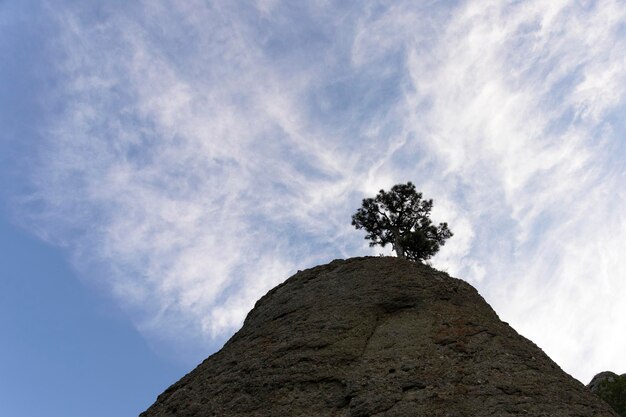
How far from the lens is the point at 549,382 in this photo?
1277cm

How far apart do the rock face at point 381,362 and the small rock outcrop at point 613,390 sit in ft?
54.5

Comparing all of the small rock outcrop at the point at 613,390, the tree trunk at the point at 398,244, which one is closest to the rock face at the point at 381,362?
the tree trunk at the point at 398,244

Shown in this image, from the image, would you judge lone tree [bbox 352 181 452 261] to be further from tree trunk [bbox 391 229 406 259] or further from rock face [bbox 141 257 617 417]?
rock face [bbox 141 257 617 417]

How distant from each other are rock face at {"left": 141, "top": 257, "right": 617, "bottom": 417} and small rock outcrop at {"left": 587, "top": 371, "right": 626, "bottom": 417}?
1663cm

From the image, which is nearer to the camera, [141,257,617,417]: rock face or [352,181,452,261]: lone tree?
[141,257,617,417]: rock face

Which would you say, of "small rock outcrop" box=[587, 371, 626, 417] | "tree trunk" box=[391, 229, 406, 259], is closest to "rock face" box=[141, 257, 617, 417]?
"tree trunk" box=[391, 229, 406, 259]

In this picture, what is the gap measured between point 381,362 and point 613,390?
23.0 meters

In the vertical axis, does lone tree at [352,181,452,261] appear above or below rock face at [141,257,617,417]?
above

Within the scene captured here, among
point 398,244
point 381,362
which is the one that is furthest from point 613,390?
point 381,362

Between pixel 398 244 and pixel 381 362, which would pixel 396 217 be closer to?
pixel 398 244

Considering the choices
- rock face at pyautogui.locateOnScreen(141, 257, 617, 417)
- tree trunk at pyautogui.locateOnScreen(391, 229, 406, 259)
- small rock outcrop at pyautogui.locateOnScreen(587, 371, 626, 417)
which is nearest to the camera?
rock face at pyautogui.locateOnScreen(141, 257, 617, 417)

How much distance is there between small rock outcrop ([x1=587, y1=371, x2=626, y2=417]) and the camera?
29.2 metres

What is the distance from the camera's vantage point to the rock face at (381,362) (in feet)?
40.4

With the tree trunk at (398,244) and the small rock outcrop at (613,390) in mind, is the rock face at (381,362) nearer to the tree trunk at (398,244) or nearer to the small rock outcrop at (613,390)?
the tree trunk at (398,244)
